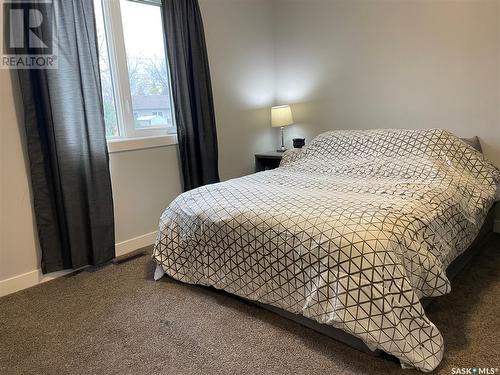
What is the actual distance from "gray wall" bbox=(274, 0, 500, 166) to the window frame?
1482 millimetres

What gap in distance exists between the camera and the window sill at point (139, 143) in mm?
2715

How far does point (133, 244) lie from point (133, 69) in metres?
1.45

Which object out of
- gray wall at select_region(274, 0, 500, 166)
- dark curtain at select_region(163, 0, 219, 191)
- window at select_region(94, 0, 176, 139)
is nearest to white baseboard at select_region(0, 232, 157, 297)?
window at select_region(94, 0, 176, 139)

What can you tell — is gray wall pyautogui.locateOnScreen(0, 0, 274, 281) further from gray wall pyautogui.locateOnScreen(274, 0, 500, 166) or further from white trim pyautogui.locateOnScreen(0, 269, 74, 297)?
gray wall pyautogui.locateOnScreen(274, 0, 500, 166)

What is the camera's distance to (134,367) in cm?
155

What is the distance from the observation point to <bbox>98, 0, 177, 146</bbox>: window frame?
8.74 ft

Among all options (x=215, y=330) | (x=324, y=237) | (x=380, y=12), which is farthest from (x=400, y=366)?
(x=380, y=12)

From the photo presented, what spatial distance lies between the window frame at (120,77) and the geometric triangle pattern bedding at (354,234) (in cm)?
91

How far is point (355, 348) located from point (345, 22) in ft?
9.54

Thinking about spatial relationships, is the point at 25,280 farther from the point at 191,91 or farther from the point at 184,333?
the point at 191,91

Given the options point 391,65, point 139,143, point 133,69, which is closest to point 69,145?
point 139,143

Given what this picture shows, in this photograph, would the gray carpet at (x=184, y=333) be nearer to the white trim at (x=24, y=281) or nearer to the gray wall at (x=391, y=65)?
the white trim at (x=24, y=281)

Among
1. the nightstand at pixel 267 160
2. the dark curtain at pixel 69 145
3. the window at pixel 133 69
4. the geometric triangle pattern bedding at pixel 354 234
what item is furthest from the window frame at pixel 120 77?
the nightstand at pixel 267 160

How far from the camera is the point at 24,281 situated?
7.67ft
